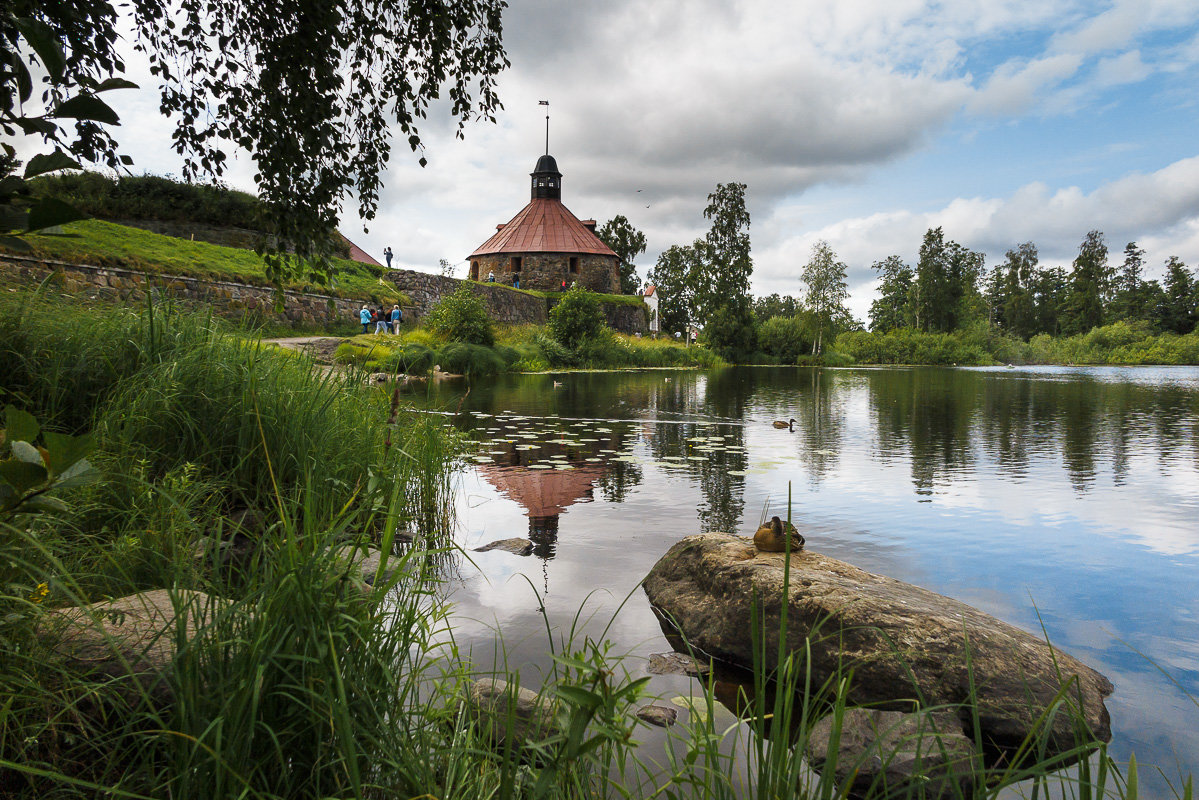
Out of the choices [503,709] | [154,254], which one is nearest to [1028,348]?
[154,254]

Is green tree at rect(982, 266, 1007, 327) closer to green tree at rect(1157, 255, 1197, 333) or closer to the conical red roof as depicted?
green tree at rect(1157, 255, 1197, 333)

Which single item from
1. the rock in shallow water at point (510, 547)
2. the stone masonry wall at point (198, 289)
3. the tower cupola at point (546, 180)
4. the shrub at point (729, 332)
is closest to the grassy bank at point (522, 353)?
the stone masonry wall at point (198, 289)

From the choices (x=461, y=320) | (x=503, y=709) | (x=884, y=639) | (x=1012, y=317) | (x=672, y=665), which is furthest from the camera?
(x=1012, y=317)

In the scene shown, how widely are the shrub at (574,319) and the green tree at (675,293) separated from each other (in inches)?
1182

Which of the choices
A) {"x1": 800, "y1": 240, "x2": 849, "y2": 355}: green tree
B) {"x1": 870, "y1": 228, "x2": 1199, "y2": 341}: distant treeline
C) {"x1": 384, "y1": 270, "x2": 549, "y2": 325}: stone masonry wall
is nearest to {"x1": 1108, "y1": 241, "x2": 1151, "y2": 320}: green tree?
{"x1": 870, "y1": 228, "x2": 1199, "y2": 341}: distant treeline

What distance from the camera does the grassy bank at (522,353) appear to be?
19812 millimetres

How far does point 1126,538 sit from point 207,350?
715 centimetres

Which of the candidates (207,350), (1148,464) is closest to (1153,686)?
(207,350)

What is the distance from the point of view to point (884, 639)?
293 cm

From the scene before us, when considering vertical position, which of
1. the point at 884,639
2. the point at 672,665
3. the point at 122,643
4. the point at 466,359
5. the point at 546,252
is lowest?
the point at 672,665

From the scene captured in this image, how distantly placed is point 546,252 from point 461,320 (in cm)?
2574

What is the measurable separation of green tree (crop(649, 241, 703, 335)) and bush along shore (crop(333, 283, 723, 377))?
71.1 ft

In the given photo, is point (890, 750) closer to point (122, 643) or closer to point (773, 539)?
point (773, 539)

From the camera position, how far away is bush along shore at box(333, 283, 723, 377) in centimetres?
2312
